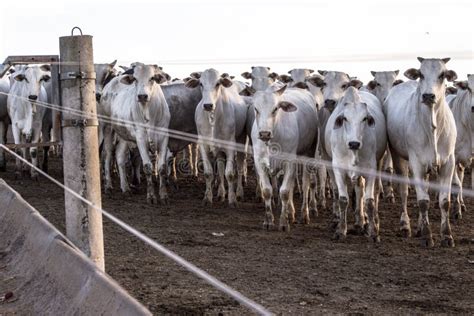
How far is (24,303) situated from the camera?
263 inches

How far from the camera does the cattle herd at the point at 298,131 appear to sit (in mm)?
11086

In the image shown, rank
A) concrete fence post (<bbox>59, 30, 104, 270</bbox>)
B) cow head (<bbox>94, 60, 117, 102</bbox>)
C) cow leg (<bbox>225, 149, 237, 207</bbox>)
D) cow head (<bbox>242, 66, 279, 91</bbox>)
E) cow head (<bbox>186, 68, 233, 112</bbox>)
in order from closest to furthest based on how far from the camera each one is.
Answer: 1. concrete fence post (<bbox>59, 30, 104, 270</bbox>)
2. cow leg (<bbox>225, 149, 237, 207</bbox>)
3. cow head (<bbox>186, 68, 233, 112</bbox>)
4. cow head (<bbox>242, 66, 279, 91</bbox>)
5. cow head (<bbox>94, 60, 117, 102</bbox>)

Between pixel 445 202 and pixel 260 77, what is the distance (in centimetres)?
710

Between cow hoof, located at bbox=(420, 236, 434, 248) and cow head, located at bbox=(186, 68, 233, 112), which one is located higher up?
cow head, located at bbox=(186, 68, 233, 112)

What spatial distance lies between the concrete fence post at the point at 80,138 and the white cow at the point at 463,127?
8474 mm

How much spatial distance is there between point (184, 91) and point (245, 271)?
9669 mm

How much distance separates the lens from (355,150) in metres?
11.0

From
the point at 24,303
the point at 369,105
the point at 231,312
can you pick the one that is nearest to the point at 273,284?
the point at 231,312

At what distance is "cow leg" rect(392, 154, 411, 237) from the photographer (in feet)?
37.9

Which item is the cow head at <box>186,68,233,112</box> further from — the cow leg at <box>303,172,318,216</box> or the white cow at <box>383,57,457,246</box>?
the white cow at <box>383,57,457,246</box>

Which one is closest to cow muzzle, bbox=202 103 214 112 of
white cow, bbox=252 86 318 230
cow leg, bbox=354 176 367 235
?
white cow, bbox=252 86 318 230

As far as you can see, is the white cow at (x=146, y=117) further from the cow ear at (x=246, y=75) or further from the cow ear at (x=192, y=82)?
the cow ear at (x=246, y=75)

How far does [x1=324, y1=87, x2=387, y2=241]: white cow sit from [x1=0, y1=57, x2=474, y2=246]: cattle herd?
2 centimetres

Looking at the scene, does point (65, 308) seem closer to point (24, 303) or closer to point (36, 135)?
Result: point (24, 303)
